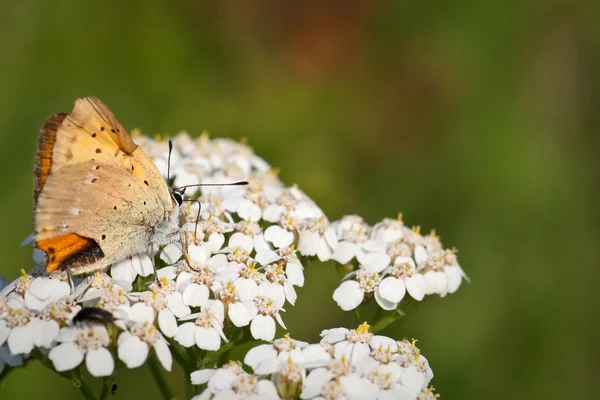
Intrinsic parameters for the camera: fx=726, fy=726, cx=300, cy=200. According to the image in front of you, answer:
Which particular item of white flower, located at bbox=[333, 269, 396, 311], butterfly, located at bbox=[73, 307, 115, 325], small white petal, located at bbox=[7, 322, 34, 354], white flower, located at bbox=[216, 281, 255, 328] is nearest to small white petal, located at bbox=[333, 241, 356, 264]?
white flower, located at bbox=[333, 269, 396, 311]

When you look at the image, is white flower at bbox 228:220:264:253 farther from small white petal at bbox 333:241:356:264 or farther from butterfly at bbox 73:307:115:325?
butterfly at bbox 73:307:115:325

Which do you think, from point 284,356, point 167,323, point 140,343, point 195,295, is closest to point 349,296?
point 284,356

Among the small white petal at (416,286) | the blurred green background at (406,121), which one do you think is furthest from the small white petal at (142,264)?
the blurred green background at (406,121)

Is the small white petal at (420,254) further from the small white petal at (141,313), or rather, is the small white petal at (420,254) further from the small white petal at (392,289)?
the small white petal at (141,313)

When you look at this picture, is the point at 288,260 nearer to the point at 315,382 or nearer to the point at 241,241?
the point at 241,241

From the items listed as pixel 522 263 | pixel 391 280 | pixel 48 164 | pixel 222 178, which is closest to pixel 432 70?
pixel 522 263

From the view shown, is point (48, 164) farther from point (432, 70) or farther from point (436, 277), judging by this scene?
point (432, 70)
